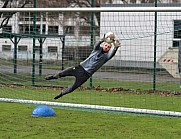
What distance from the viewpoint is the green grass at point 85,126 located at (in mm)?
9453

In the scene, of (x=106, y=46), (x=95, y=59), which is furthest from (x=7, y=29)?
(x=106, y=46)

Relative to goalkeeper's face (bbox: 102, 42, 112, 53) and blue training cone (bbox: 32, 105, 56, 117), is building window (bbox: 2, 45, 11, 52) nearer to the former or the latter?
blue training cone (bbox: 32, 105, 56, 117)

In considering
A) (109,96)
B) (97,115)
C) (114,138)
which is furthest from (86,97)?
(114,138)

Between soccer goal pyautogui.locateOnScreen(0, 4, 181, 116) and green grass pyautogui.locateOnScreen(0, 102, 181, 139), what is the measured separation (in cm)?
164

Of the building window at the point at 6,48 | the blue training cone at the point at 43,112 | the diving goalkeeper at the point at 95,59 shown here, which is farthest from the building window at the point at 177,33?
the building window at the point at 6,48

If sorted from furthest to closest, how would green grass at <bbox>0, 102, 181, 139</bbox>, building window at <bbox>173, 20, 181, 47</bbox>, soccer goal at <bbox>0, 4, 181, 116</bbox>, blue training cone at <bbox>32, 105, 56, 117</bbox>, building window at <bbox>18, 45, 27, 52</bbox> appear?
building window at <bbox>18, 45, 27, 52</bbox> → building window at <bbox>173, 20, 181, 47</bbox> → soccer goal at <bbox>0, 4, 181, 116</bbox> → blue training cone at <bbox>32, 105, 56, 117</bbox> → green grass at <bbox>0, 102, 181, 139</bbox>

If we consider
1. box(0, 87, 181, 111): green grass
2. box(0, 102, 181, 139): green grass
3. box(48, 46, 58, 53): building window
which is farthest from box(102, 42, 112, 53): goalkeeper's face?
box(48, 46, 58, 53): building window

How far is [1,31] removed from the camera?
55.6ft

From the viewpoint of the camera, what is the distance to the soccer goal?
14.3 meters

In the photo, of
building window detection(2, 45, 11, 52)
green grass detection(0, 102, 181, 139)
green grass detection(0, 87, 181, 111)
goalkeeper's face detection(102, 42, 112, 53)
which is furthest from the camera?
building window detection(2, 45, 11, 52)

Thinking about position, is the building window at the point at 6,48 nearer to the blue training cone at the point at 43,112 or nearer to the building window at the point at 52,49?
the building window at the point at 52,49

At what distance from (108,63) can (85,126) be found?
176 inches

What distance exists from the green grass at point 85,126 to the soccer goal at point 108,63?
1.64 meters

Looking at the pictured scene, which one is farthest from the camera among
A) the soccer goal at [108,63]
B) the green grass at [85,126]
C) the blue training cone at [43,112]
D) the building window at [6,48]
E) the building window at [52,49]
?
the building window at [6,48]
